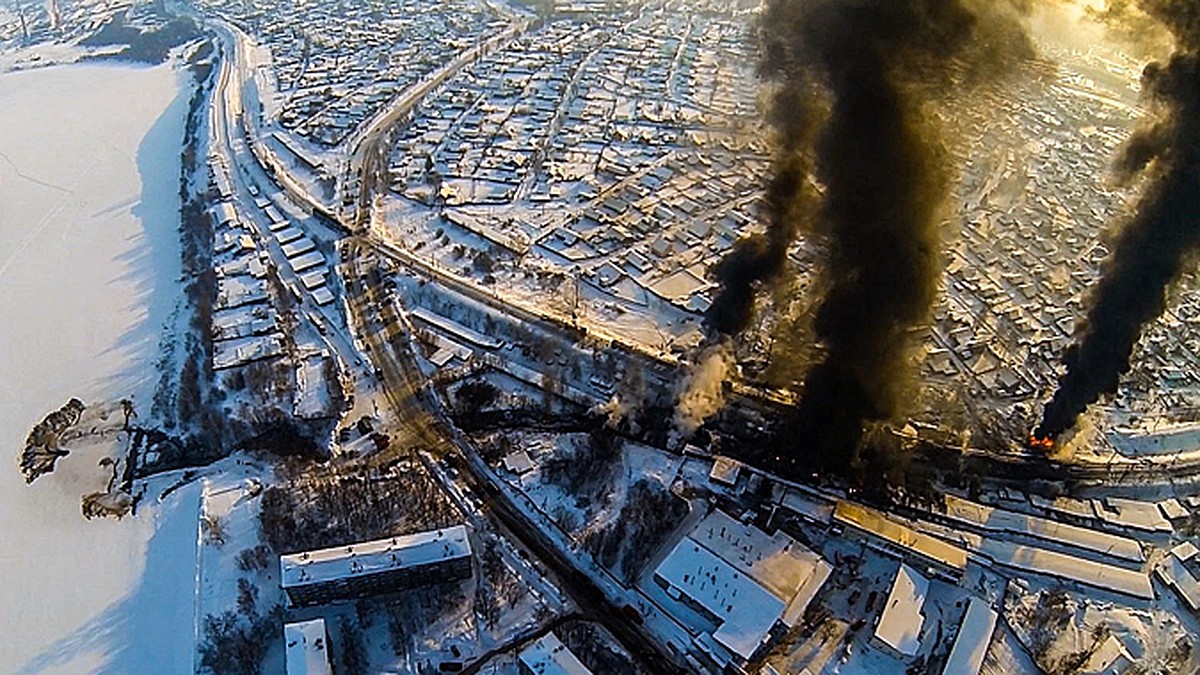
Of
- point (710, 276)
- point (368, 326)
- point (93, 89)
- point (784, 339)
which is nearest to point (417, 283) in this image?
point (368, 326)

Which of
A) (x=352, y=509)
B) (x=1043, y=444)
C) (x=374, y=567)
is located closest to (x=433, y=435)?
(x=352, y=509)

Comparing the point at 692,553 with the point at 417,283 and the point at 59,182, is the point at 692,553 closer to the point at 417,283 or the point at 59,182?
the point at 417,283

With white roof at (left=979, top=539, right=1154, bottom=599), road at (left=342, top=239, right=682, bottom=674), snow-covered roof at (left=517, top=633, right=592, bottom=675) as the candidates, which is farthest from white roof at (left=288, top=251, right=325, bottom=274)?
white roof at (left=979, top=539, right=1154, bottom=599)

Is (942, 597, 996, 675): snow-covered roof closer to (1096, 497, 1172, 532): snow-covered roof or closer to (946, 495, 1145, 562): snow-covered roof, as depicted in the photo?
(946, 495, 1145, 562): snow-covered roof

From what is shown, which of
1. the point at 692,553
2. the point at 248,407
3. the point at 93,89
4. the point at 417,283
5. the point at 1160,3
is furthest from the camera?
the point at 93,89

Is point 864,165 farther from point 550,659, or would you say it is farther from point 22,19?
point 22,19
